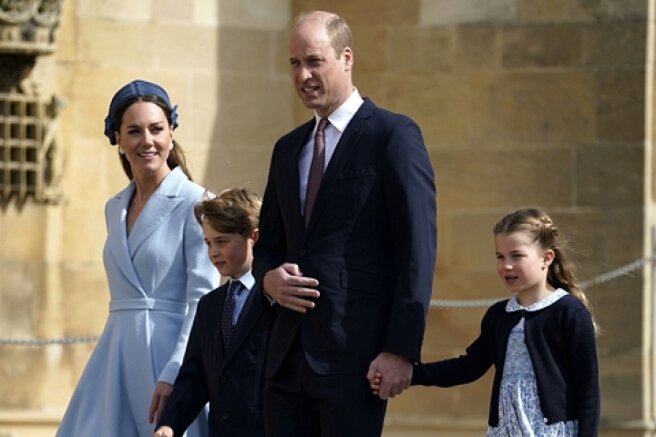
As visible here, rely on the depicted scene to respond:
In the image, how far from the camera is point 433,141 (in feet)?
31.5

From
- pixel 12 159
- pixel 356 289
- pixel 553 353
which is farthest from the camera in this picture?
pixel 12 159

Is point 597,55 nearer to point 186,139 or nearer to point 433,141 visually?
point 433,141

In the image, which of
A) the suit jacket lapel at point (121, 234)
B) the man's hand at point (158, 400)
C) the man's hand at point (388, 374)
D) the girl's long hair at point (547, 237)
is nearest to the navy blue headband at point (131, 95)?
the suit jacket lapel at point (121, 234)

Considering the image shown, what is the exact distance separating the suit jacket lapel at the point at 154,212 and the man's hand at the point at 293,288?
42.3 inches

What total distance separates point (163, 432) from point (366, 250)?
3.41ft

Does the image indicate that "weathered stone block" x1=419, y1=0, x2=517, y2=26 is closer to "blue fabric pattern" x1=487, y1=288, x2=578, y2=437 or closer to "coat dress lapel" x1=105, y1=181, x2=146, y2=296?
"coat dress lapel" x1=105, y1=181, x2=146, y2=296

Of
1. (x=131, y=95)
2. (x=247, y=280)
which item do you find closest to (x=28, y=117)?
(x=131, y=95)

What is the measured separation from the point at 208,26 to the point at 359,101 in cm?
475

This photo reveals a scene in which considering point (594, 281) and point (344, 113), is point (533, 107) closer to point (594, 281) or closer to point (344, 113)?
point (594, 281)

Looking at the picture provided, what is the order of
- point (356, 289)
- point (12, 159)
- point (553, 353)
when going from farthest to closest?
point (12, 159) < point (553, 353) < point (356, 289)

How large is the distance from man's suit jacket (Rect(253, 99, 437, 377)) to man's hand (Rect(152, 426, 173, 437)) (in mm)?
646

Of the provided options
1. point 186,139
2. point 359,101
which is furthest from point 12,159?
point 359,101

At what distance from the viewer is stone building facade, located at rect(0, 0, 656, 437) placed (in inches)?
364

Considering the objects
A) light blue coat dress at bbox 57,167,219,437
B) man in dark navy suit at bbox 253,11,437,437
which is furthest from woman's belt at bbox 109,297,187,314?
man in dark navy suit at bbox 253,11,437,437
